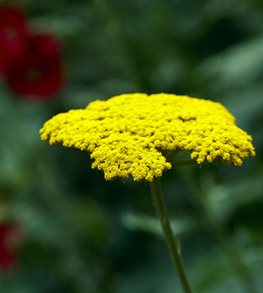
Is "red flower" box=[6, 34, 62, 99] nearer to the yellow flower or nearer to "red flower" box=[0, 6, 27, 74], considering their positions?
"red flower" box=[0, 6, 27, 74]

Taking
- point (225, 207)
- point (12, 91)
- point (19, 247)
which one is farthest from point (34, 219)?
point (225, 207)

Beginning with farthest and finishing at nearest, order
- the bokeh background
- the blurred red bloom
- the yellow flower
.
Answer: the blurred red bloom → the bokeh background → the yellow flower

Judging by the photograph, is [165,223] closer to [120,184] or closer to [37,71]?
[37,71]

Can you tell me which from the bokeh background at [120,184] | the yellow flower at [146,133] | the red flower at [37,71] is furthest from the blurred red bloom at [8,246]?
the yellow flower at [146,133]

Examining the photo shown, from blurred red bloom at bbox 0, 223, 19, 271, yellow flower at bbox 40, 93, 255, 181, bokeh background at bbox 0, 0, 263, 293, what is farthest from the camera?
blurred red bloom at bbox 0, 223, 19, 271

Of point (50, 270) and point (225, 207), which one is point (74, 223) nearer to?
point (50, 270)

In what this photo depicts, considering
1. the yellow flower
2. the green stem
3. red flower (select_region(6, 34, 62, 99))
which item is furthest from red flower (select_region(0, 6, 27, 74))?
the green stem
